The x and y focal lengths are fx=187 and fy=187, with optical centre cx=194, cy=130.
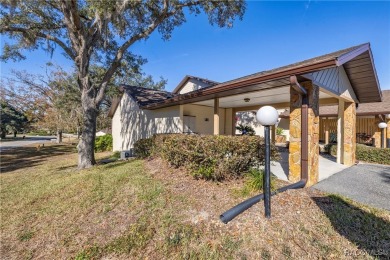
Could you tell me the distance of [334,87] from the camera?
6.12 meters

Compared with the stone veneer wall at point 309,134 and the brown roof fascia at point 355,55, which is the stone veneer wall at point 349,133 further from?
the stone veneer wall at point 309,134

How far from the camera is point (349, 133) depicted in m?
Answer: 7.79

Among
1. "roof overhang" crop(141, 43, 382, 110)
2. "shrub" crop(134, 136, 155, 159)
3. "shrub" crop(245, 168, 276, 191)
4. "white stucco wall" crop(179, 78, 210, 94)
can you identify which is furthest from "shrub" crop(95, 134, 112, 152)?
"shrub" crop(245, 168, 276, 191)

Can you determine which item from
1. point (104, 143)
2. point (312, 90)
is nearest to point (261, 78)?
point (312, 90)

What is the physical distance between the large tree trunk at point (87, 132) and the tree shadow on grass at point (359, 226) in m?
8.88

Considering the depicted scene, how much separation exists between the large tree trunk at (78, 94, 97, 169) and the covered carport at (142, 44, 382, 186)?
4.04m

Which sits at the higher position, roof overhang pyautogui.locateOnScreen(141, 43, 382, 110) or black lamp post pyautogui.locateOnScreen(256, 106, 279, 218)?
roof overhang pyautogui.locateOnScreen(141, 43, 382, 110)

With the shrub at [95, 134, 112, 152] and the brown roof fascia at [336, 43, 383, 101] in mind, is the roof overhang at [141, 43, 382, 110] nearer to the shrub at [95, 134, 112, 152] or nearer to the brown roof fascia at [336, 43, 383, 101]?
the brown roof fascia at [336, 43, 383, 101]

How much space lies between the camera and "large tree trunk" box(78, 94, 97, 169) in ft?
28.1

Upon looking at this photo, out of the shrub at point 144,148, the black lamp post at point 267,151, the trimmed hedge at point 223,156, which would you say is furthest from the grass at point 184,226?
the shrub at point 144,148

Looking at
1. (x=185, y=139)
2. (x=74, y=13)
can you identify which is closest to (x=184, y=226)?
(x=185, y=139)

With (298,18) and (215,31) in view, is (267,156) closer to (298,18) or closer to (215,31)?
(298,18)

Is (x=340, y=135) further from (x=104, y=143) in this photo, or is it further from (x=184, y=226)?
(x=104, y=143)

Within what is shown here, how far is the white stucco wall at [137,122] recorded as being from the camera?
9891 millimetres
